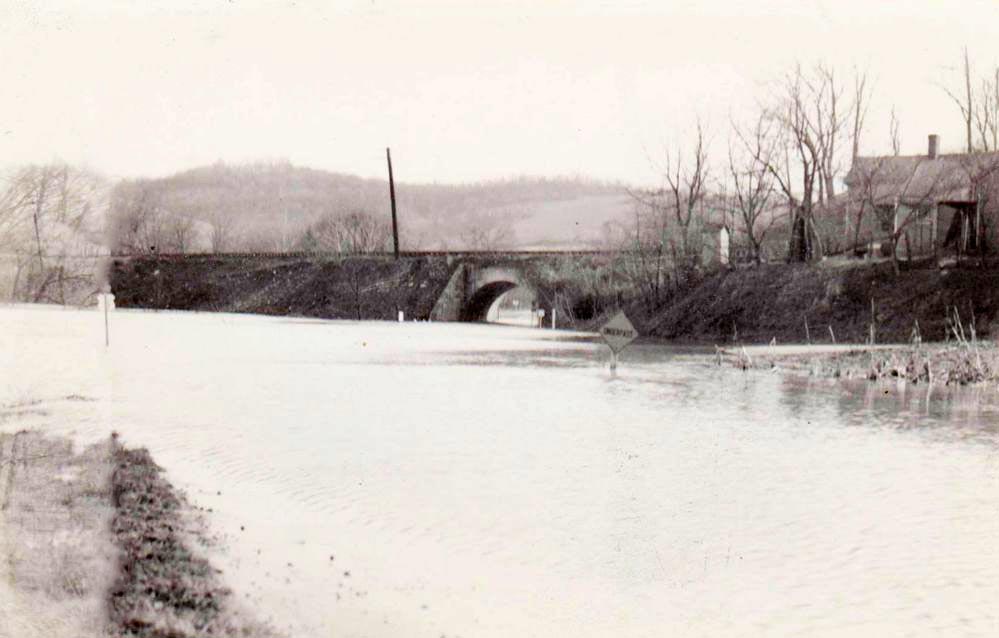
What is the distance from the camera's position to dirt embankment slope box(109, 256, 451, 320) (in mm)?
55500

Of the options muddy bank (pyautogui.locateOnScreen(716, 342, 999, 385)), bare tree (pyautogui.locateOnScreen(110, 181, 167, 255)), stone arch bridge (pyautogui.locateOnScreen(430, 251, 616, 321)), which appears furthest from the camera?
stone arch bridge (pyautogui.locateOnScreen(430, 251, 616, 321))

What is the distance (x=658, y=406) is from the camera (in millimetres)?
16875

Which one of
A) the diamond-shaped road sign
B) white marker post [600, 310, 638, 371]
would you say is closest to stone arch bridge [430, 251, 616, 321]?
white marker post [600, 310, 638, 371]

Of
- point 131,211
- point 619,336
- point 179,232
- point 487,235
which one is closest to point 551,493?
point 131,211

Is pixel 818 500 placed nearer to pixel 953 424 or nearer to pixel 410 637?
pixel 410 637

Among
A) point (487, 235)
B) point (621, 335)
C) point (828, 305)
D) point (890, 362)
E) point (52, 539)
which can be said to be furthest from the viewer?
point (487, 235)

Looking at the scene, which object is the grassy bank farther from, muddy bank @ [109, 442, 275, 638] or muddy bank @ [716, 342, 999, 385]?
muddy bank @ [716, 342, 999, 385]

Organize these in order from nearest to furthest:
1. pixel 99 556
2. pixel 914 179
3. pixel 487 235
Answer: pixel 99 556, pixel 914 179, pixel 487 235

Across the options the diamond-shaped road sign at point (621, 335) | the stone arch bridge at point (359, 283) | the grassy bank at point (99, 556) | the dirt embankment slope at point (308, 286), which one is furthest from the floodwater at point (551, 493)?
the dirt embankment slope at point (308, 286)

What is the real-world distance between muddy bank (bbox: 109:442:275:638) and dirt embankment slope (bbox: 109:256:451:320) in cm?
4663

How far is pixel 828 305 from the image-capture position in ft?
120

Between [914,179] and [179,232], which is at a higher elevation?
[914,179]

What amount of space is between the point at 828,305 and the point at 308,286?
34.2 metres

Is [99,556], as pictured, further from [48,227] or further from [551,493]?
[551,493]
